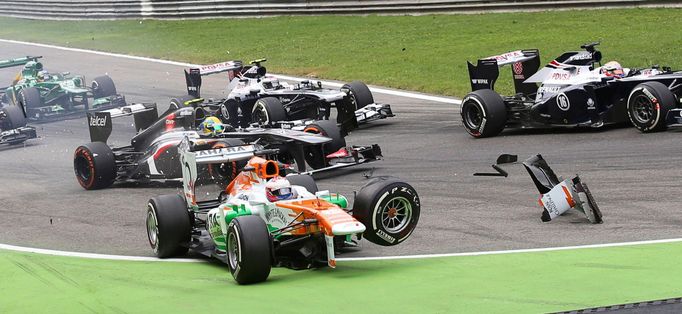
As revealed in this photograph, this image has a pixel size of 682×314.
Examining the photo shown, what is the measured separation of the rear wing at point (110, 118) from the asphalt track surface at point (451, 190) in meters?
1.02

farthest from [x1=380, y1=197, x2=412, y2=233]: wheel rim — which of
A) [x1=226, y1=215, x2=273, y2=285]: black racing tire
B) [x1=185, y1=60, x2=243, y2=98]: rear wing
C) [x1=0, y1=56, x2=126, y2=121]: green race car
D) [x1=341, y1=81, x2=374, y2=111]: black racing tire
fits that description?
[x1=0, y1=56, x2=126, y2=121]: green race car

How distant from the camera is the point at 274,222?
12258 mm

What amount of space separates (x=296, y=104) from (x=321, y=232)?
12.2m

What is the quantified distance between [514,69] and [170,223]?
1111cm

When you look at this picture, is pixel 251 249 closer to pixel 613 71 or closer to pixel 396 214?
pixel 396 214

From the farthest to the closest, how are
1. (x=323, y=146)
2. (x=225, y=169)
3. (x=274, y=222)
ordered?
(x=323, y=146) → (x=225, y=169) → (x=274, y=222)

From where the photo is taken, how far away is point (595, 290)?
10.3 metres

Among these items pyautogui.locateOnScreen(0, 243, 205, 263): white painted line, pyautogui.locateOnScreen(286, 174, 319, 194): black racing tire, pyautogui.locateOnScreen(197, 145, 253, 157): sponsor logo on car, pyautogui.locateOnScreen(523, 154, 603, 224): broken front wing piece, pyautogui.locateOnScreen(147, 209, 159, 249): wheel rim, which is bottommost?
pyautogui.locateOnScreen(0, 243, 205, 263): white painted line

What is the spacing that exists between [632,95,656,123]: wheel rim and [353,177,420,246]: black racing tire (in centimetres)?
840

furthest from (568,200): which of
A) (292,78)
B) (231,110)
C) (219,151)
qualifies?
(292,78)

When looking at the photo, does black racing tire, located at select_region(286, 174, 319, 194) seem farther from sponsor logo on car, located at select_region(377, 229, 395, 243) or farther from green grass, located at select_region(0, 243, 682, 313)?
sponsor logo on car, located at select_region(377, 229, 395, 243)

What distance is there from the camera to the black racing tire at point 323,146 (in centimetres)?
1883

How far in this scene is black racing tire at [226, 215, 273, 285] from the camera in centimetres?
1133

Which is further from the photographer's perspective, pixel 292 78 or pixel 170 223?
pixel 292 78
